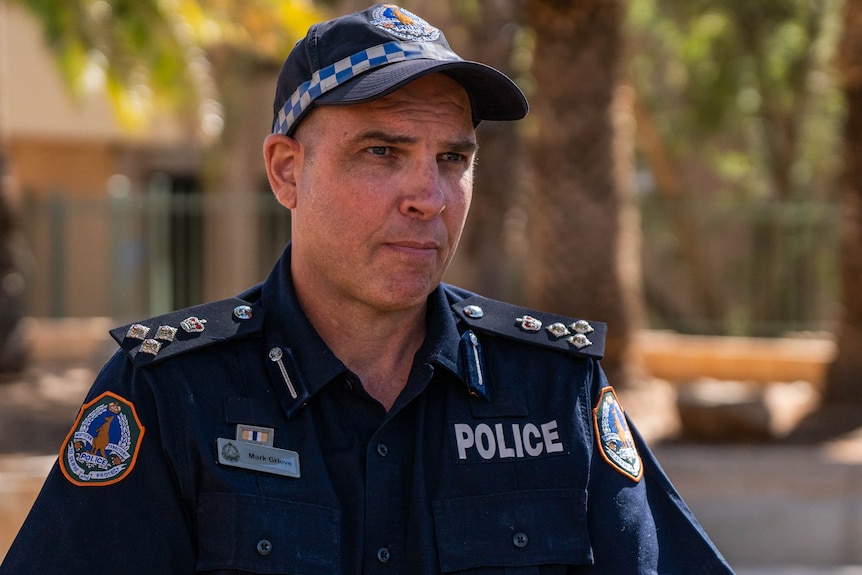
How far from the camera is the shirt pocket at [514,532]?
6.81 ft

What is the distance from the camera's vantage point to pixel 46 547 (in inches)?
75.9

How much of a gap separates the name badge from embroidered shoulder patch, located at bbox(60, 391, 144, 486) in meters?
0.14

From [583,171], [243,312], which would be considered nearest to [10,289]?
[583,171]

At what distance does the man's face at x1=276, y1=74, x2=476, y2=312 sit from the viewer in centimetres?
213

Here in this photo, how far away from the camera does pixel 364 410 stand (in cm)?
218

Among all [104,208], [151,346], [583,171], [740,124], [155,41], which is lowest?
[151,346]

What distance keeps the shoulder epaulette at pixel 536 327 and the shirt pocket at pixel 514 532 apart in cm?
31

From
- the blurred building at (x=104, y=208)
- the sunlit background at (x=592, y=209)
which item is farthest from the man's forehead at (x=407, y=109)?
the blurred building at (x=104, y=208)

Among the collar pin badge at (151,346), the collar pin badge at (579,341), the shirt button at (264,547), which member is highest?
the collar pin badge at (579,341)

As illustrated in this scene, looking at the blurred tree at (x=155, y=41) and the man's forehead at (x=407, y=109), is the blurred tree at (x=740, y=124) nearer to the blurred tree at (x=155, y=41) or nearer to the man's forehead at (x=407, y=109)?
the blurred tree at (x=155, y=41)

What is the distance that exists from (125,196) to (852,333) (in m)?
8.57

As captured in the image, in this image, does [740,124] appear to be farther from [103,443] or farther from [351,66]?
[103,443]

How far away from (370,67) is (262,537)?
824 millimetres

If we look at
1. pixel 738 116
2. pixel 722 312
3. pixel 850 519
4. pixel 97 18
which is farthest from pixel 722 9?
pixel 850 519
